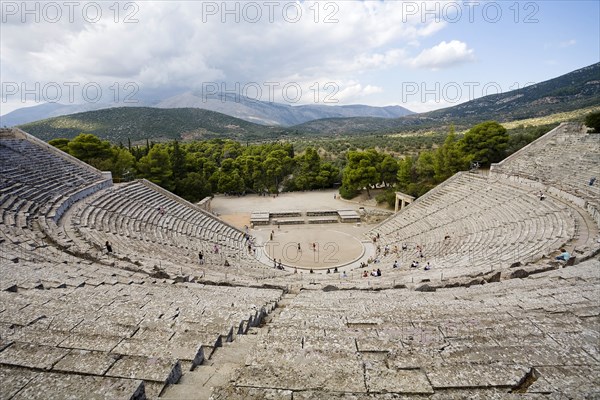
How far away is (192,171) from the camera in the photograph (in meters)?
37.3

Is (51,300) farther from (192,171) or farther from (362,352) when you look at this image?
(192,171)

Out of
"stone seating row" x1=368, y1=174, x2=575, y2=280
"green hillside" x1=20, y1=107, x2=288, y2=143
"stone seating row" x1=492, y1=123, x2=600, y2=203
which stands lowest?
"stone seating row" x1=368, y1=174, x2=575, y2=280

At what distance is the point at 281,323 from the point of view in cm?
592

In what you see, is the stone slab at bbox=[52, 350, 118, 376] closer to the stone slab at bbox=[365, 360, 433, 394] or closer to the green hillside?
the stone slab at bbox=[365, 360, 433, 394]

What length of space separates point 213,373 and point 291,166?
39.5m

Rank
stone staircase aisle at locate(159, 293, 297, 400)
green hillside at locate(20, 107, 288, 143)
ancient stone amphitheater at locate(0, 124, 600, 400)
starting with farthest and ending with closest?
green hillside at locate(20, 107, 288, 143) < ancient stone amphitheater at locate(0, 124, 600, 400) < stone staircase aisle at locate(159, 293, 297, 400)

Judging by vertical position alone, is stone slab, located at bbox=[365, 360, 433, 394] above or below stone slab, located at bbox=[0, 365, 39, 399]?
below

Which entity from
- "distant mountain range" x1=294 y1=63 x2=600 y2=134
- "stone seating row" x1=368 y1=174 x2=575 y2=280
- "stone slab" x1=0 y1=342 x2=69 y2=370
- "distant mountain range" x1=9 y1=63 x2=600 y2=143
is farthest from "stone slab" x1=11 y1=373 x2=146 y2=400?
"distant mountain range" x1=9 y1=63 x2=600 y2=143

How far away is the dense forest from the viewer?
29859mm

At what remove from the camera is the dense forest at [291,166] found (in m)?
29.9

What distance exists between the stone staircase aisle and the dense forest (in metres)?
27.9

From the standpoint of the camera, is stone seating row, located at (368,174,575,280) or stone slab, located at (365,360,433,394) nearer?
stone slab, located at (365,360,433,394)

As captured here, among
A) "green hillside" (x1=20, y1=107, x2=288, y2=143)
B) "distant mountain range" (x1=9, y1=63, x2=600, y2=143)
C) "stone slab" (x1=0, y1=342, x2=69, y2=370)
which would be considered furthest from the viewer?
"green hillside" (x1=20, y1=107, x2=288, y2=143)

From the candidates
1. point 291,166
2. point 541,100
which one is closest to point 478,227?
point 291,166
